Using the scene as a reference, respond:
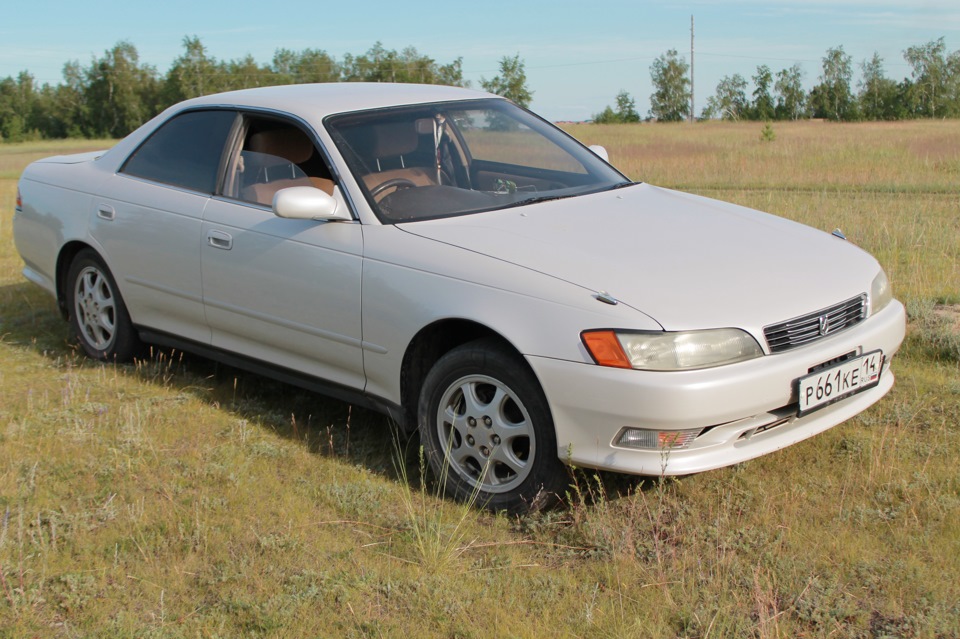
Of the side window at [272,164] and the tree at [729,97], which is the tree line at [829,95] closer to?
the tree at [729,97]

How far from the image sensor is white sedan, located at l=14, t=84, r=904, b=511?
11.3ft

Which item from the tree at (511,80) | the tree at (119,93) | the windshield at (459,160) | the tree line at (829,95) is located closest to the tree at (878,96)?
the tree line at (829,95)

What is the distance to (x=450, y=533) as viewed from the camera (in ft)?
12.0

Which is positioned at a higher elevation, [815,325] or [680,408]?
[815,325]

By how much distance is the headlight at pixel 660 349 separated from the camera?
133 inches

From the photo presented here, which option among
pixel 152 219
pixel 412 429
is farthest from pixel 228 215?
pixel 412 429

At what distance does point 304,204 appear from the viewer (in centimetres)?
417

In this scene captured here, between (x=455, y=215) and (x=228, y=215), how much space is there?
47.4 inches

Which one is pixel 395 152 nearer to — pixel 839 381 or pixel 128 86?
pixel 839 381

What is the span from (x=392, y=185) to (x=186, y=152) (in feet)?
4.70

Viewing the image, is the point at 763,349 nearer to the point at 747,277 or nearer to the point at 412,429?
the point at 747,277

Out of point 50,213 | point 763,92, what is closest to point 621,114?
point 763,92

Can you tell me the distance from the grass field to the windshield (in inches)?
45.2

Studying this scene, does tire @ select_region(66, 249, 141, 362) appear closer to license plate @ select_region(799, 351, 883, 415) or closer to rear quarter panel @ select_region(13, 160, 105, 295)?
rear quarter panel @ select_region(13, 160, 105, 295)
